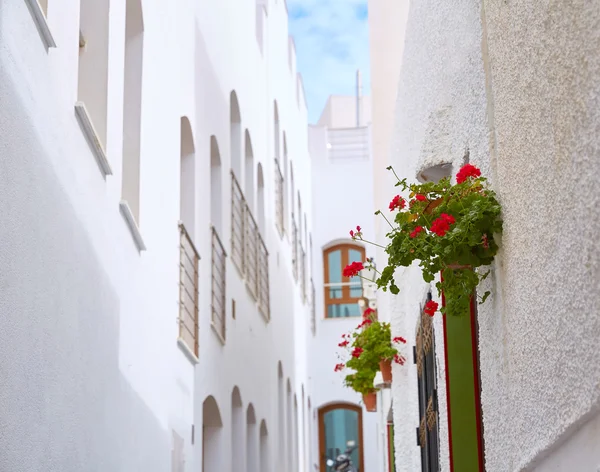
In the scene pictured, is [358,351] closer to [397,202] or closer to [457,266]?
[397,202]

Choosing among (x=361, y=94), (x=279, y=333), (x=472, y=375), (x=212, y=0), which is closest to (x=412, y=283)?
(x=472, y=375)

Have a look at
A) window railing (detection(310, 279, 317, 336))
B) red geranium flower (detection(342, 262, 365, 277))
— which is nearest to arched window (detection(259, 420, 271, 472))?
window railing (detection(310, 279, 317, 336))

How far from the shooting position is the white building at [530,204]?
115 inches

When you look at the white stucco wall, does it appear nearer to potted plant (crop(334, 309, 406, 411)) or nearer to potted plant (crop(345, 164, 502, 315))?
potted plant (crop(334, 309, 406, 411))

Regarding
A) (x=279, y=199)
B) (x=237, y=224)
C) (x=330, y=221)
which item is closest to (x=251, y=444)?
(x=237, y=224)

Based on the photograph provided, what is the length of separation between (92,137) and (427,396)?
2918mm

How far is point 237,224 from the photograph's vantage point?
46.2ft

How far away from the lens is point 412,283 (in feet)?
27.4

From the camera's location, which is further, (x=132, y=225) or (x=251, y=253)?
(x=251, y=253)

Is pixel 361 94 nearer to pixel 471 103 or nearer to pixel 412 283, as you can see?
pixel 412 283

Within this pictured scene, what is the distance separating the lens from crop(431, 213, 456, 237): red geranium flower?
4.02 m

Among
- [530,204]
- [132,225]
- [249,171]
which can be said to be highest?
[249,171]

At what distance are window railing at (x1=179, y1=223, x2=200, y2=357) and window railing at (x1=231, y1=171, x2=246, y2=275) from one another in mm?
2517

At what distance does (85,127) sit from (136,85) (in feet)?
6.76
